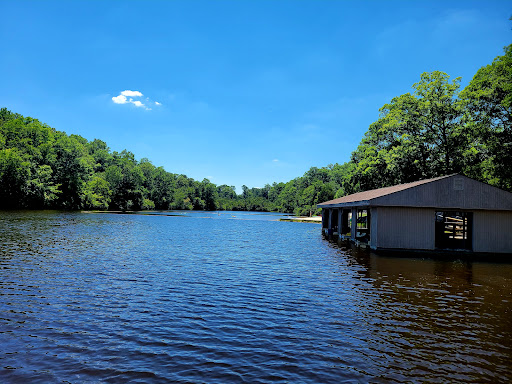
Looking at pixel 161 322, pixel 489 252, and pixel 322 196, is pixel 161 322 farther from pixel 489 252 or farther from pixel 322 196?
pixel 322 196

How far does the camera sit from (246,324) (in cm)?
857

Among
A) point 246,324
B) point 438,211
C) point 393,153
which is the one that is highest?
point 393,153

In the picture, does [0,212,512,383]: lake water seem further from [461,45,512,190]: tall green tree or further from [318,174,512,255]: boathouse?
[461,45,512,190]: tall green tree

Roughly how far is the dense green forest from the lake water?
18867 mm

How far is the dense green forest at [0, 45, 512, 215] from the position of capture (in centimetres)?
2953

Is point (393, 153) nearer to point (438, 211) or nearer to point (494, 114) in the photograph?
point (494, 114)

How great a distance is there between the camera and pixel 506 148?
92.5ft

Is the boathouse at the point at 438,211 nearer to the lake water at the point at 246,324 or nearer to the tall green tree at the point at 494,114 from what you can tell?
the lake water at the point at 246,324

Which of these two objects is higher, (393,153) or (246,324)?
(393,153)

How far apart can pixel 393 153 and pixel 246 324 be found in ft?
117

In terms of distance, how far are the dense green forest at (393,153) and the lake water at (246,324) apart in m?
18.9

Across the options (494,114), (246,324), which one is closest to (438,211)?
(494,114)

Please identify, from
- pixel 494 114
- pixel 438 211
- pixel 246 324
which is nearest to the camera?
pixel 246 324

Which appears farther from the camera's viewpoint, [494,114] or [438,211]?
[494,114]
